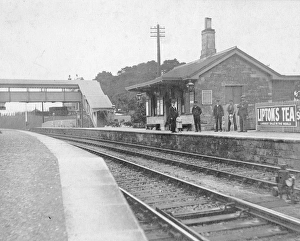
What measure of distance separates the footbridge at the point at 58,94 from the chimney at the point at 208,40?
20.0m

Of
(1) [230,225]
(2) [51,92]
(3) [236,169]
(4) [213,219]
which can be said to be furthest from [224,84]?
(2) [51,92]

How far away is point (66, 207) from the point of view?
499 cm

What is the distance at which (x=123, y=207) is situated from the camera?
16.5 ft

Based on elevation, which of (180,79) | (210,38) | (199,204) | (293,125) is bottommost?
(199,204)

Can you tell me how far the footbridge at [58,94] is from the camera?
44.3 m

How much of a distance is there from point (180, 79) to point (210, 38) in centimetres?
701

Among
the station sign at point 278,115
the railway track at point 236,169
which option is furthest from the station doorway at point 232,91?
the railway track at point 236,169

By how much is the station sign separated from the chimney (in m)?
12.6

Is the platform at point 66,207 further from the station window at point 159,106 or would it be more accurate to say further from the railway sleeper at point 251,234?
the station window at point 159,106

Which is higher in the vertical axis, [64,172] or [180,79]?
[180,79]

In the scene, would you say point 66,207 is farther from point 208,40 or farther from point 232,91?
point 208,40

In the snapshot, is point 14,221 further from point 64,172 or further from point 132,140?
point 132,140

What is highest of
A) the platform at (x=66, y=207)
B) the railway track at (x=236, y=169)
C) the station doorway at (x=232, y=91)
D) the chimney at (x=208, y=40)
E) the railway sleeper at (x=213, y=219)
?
the chimney at (x=208, y=40)

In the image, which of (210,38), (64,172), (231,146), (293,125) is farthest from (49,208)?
(210,38)
